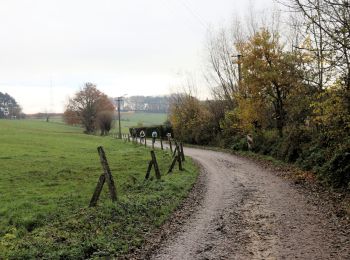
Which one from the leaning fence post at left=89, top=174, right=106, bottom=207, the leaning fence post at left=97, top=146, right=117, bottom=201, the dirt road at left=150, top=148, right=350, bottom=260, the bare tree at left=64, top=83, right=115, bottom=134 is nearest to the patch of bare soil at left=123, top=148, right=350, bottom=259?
the dirt road at left=150, top=148, right=350, bottom=260

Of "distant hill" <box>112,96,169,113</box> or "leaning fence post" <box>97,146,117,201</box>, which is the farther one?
"distant hill" <box>112,96,169,113</box>

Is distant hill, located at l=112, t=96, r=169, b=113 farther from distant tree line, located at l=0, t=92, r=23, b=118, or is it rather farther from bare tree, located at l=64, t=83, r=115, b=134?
bare tree, located at l=64, t=83, r=115, b=134

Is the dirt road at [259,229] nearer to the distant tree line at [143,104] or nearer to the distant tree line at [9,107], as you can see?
the distant tree line at [143,104]

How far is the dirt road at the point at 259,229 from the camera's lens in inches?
298

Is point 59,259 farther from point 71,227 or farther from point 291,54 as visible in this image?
point 291,54

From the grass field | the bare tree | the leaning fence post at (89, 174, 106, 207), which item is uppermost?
the bare tree

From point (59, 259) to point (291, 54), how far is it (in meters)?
19.0

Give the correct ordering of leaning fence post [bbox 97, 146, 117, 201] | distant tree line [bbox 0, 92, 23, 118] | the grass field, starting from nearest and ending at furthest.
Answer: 1. the grass field
2. leaning fence post [bbox 97, 146, 117, 201]
3. distant tree line [bbox 0, 92, 23, 118]

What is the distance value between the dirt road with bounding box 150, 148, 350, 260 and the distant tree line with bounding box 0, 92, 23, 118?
551 ft

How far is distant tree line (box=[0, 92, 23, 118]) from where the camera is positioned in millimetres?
166875

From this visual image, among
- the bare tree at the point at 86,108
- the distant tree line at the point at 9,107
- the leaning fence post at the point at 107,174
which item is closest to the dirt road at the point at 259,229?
the leaning fence post at the point at 107,174

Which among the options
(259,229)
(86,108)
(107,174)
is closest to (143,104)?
(86,108)

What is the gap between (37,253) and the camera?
24.7ft

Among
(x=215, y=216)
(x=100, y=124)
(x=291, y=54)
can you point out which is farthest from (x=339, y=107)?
(x=100, y=124)
